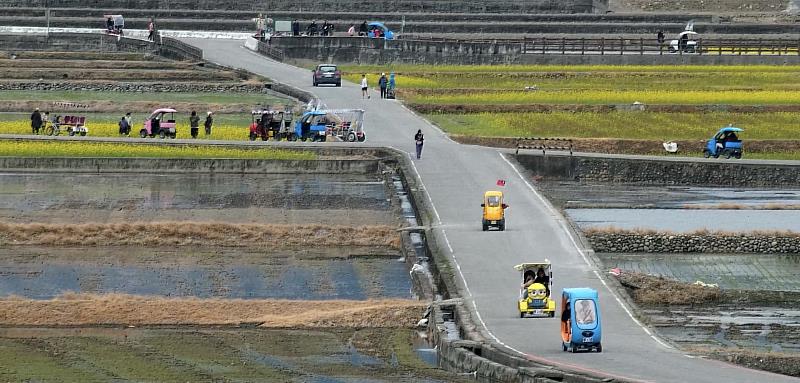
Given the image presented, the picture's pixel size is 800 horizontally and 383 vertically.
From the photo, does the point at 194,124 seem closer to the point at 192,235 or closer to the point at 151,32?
the point at 192,235

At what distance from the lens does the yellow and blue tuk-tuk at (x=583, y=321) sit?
3269 centimetres

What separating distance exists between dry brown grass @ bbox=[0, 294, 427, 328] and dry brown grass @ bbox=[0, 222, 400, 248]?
8907 millimetres

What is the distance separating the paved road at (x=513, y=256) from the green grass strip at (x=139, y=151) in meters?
4.37

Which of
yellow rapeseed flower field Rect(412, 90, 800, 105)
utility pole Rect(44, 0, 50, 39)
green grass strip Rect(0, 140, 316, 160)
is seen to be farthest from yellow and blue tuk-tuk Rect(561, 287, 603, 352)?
utility pole Rect(44, 0, 50, 39)

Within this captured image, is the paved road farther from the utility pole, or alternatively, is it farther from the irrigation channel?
the utility pole

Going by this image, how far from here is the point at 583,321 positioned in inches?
1289

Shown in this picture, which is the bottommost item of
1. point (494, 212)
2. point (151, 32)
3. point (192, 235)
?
point (192, 235)

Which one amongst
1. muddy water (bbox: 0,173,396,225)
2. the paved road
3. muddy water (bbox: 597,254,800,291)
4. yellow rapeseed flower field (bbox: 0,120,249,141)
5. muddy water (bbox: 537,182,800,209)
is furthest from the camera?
yellow rapeseed flower field (bbox: 0,120,249,141)

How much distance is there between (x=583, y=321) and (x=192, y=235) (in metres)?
18.6

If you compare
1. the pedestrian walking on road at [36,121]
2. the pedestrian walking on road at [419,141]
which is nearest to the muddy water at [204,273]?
the pedestrian walking on road at [419,141]

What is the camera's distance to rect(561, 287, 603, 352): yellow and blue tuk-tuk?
3269cm

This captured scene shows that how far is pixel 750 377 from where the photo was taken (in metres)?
31.2

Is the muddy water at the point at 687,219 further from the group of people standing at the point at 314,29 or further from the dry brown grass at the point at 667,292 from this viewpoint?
the group of people standing at the point at 314,29

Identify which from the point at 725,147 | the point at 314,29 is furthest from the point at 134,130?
the point at 314,29
